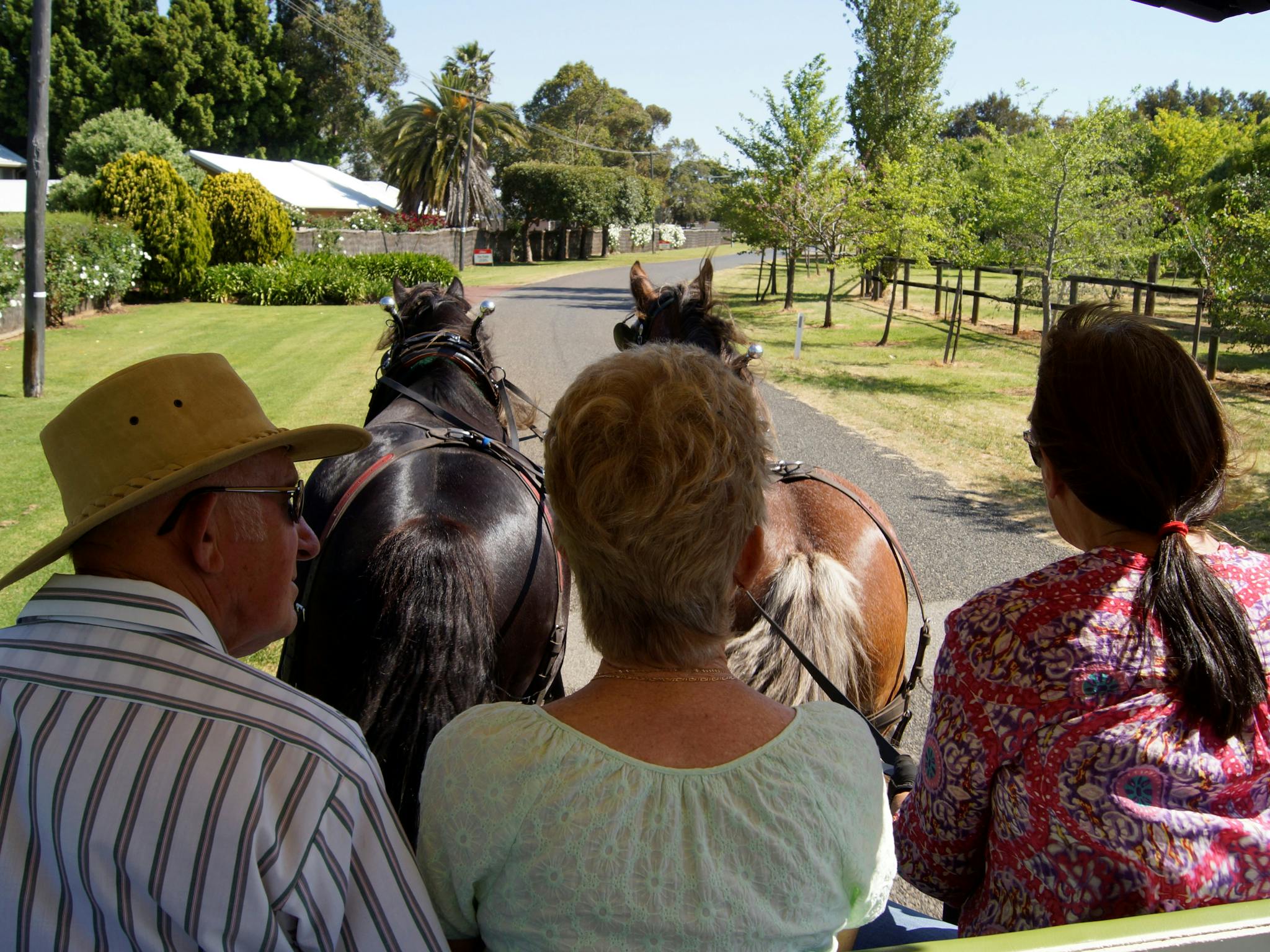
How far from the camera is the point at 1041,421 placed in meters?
1.71

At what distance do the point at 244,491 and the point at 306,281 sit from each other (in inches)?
924

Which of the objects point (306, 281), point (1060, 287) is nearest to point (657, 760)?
point (1060, 287)

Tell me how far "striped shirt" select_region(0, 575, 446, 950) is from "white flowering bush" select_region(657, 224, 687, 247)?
62.1 meters

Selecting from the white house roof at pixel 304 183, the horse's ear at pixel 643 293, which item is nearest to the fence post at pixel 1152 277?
the horse's ear at pixel 643 293

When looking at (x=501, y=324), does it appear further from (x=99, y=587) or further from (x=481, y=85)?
(x=481, y=85)

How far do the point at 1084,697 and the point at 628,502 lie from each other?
81cm

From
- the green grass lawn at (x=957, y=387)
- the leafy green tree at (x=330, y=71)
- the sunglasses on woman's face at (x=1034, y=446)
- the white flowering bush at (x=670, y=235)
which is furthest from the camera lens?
the white flowering bush at (x=670, y=235)

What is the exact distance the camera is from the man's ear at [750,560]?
1491mm

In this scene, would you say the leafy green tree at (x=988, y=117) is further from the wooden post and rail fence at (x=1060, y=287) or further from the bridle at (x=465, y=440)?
the bridle at (x=465, y=440)

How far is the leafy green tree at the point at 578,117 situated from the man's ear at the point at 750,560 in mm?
Answer: 66615

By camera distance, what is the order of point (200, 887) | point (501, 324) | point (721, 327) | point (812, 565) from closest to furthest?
1. point (200, 887)
2. point (812, 565)
3. point (721, 327)
4. point (501, 324)

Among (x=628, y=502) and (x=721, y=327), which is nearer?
(x=628, y=502)

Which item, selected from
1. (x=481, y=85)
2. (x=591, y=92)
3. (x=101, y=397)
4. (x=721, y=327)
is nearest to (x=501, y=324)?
(x=721, y=327)

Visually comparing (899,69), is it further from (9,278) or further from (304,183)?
(304,183)
